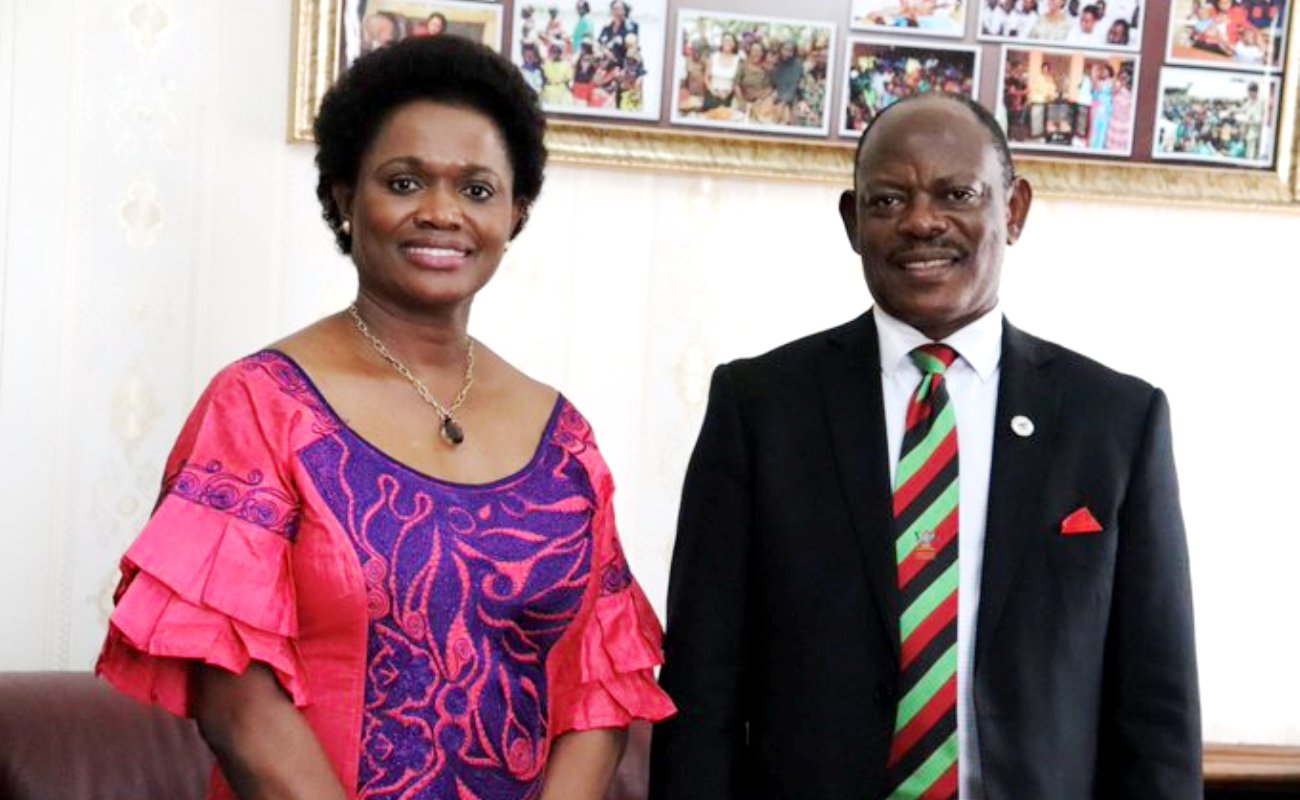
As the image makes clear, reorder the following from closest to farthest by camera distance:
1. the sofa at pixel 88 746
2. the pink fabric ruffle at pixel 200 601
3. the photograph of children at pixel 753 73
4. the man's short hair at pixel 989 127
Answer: the pink fabric ruffle at pixel 200 601
the man's short hair at pixel 989 127
the sofa at pixel 88 746
the photograph of children at pixel 753 73

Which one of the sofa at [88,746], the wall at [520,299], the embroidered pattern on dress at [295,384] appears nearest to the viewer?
the embroidered pattern on dress at [295,384]

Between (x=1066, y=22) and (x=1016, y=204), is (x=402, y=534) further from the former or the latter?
(x=1066, y=22)

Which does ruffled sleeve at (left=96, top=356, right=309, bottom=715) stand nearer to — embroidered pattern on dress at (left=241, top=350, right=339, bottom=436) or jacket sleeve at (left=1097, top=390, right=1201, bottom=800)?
embroidered pattern on dress at (left=241, top=350, right=339, bottom=436)

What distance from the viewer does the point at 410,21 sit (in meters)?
2.60

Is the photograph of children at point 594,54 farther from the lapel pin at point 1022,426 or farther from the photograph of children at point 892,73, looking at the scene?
the lapel pin at point 1022,426

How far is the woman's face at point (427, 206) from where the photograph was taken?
5.98 feet

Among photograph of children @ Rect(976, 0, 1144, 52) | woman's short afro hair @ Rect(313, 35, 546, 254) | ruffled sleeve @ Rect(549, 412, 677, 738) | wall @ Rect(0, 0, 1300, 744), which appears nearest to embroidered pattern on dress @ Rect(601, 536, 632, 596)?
ruffled sleeve @ Rect(549, 412, 677, 738)

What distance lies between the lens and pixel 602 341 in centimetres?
275

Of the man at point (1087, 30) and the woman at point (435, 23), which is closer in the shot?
the woman at point (435, 23)

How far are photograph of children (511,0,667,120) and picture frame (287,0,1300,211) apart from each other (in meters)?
0.03

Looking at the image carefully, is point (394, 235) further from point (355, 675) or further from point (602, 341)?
point (602, 341)

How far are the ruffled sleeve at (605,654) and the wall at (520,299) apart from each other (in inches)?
31.7

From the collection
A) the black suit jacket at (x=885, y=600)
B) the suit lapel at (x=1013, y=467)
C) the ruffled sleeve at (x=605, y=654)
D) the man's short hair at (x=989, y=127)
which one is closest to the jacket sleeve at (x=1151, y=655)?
the black suit jacket at (x=885, y=600)

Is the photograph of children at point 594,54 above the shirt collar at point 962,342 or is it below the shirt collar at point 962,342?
above
